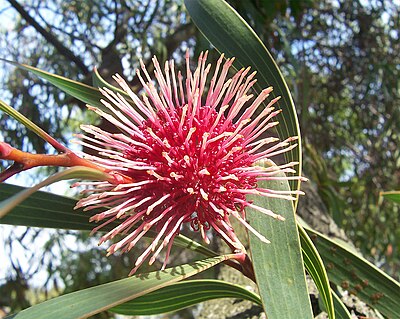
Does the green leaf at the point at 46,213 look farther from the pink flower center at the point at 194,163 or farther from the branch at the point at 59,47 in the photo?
the branch at the point at 59,47

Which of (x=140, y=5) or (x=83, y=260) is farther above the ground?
(x=140, y=5)

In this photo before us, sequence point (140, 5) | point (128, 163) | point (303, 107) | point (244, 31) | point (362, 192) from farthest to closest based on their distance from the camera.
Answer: point (362, 192) < point (140, 5) < point (303, 107) < point (244, 31) < point (128, 163)

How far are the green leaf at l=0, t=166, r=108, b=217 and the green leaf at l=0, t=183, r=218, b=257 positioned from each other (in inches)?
6.3

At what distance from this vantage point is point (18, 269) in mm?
2619

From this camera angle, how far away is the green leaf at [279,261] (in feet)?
2.40

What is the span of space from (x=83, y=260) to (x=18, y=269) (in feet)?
1.78

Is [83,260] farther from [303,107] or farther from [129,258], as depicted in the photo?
[303,107]

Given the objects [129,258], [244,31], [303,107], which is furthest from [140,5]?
[244,31]

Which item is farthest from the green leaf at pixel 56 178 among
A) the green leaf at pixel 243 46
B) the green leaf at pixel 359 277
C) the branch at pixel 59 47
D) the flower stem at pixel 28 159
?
the branch at pixel 59 47

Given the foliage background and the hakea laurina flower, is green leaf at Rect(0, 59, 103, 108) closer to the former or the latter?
the hakea laurina flower

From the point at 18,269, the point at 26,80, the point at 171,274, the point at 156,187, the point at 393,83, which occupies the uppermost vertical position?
the point at 26,80

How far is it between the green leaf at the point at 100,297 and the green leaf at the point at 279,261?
10 cm

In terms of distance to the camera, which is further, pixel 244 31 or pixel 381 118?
pixel 381 118

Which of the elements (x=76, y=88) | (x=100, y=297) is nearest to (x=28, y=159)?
(x=100, y=297)
